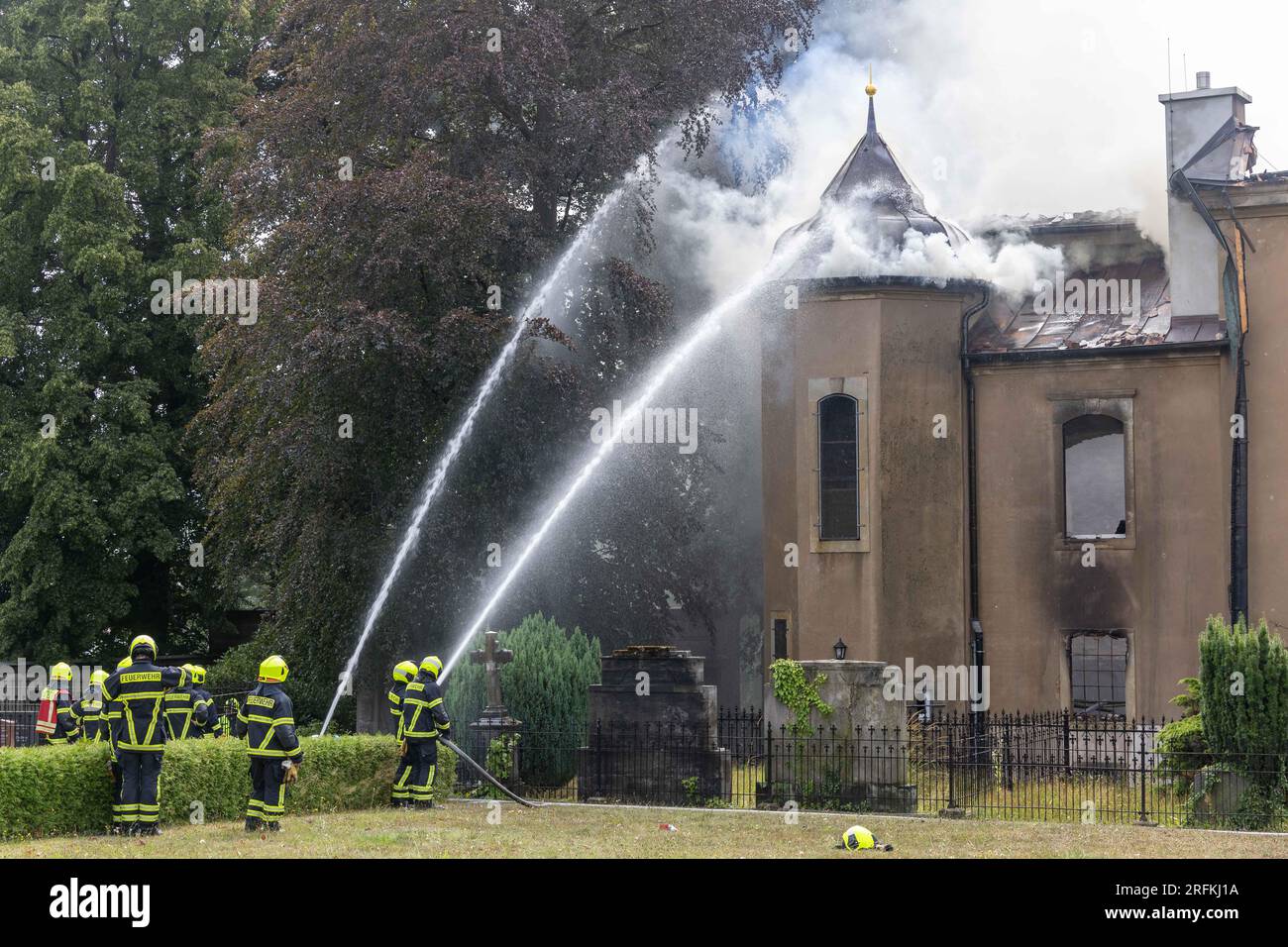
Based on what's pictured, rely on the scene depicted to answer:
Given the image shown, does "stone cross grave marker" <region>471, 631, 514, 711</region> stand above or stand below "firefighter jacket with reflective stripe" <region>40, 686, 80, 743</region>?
above

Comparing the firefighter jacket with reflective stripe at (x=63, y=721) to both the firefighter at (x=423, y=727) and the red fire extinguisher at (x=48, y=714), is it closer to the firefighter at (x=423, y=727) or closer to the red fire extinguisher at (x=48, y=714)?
the red fire extinguisher at (x=48, y=714)

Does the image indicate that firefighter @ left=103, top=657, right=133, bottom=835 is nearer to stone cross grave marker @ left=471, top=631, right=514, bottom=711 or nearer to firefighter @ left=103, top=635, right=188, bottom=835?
firefighter @ left=103, top=635, right=188, bottom=835

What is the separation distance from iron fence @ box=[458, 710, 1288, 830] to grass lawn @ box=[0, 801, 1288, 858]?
76 cm

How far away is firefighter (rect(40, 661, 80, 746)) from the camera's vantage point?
22.0 m

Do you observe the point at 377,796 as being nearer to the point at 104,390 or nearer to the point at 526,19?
the point at 526,19

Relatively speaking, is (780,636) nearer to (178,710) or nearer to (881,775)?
(881,775)

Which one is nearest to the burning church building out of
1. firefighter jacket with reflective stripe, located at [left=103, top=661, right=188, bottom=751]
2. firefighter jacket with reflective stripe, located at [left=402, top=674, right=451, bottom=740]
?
firefighter jacket with reflective stripe, located at [left=402, top=674, right=451, bottom=740]

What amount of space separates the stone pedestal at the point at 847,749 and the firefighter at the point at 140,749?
280 inches

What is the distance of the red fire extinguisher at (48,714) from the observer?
74.9 feet

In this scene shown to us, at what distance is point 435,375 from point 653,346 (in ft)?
12.7

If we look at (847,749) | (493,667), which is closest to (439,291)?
(493,667)

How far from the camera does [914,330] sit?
92.5ft

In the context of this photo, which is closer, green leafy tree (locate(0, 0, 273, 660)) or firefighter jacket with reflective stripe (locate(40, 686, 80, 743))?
firefighter jacket with reflective stripe (locate(40, 686, 80, 743))

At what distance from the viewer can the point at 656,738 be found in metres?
19.8
